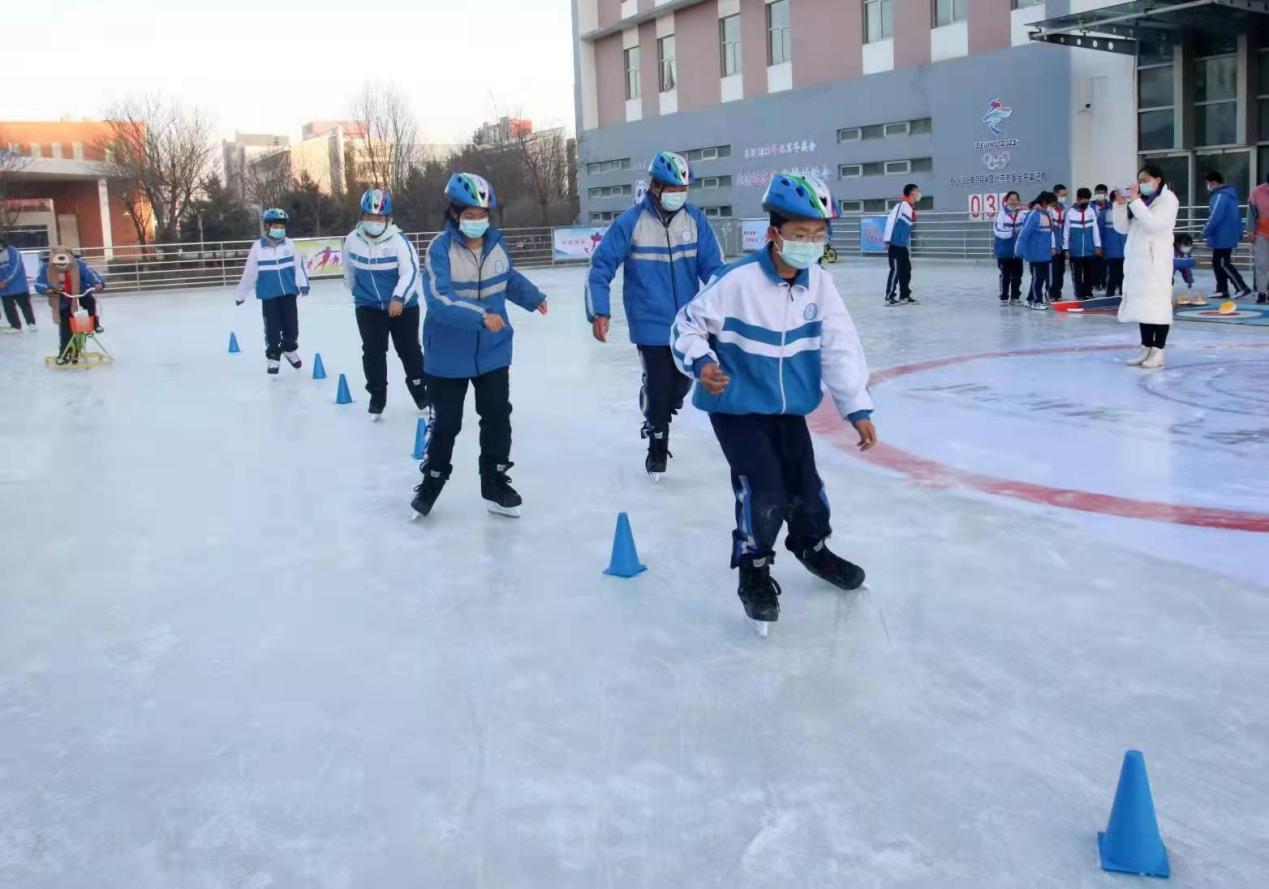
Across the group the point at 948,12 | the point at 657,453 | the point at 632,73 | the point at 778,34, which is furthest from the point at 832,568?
the point at 632,73

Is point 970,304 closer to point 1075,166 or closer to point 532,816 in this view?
point 1075,166

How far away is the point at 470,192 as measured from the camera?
19.5 feet

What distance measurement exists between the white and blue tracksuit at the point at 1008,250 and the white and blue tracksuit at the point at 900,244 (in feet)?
3.81

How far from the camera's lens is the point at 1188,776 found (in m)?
3.14

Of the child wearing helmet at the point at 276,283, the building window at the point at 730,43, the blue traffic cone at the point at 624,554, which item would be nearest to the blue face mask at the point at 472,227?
the blue traffic cone at the point at 624,554

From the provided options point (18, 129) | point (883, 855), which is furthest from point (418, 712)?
point (18, 129)

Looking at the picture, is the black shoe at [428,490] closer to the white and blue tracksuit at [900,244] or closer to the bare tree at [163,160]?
the white and blue tracksuit at [900,244]

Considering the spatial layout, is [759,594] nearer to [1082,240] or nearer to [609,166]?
[1082,240]

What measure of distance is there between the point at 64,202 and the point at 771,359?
57828 millimetres

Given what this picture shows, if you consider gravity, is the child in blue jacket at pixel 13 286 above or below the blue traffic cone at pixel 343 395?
above

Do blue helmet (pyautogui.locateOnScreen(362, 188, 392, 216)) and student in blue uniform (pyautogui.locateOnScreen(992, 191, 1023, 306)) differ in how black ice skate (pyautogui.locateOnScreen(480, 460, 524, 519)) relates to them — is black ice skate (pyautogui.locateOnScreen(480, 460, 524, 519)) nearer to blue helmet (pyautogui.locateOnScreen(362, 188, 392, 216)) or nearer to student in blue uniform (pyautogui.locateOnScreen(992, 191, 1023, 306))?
blue helmet (pyautogui.locateOnScreen(362, 188, 392, 216))

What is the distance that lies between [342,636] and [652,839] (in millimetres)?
1945

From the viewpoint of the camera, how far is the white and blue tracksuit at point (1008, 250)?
53.6ft

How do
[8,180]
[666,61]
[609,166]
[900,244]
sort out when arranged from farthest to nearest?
[8,180] → [609,166] → [666,61] → [900,244]
